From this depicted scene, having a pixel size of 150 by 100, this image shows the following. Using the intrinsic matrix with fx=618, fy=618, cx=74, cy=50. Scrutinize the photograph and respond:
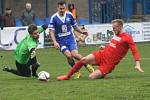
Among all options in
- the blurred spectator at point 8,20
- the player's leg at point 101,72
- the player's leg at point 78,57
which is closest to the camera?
the player's leg at point 101,72

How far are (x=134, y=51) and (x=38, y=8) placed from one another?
28866mm

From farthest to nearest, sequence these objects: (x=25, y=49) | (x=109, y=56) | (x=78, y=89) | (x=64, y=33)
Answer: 1. (x=64, y=33)
2. (x=25, y=49)
3. (x=109, y=56)
4. (x=78, y=89)

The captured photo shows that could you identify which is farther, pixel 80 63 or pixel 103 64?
pixel 103 64

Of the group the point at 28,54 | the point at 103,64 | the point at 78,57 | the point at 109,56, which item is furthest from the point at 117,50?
the point at 28,54

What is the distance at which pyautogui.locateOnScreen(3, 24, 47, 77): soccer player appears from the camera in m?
13.3

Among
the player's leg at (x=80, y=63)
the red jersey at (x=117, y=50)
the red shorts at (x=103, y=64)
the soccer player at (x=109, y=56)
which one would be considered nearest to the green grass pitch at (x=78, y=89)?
the player's leg at (x=80, y=63)

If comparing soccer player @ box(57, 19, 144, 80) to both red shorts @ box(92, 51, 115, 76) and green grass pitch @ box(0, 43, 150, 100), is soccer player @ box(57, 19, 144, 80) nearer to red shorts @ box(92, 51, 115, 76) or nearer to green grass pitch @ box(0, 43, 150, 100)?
red shorts @ box(92, 51, 115, 76)

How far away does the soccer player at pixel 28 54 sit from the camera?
43.8ft

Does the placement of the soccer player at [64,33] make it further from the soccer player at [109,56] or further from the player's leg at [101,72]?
the player's leg at [101,72]

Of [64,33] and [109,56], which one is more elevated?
[64,33]

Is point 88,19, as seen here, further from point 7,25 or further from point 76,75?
point 76,75

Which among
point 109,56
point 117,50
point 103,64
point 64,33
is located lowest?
point 103,64

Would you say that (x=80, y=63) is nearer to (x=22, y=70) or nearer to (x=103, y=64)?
(x=103, y=64)

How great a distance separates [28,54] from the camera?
13.6 m
